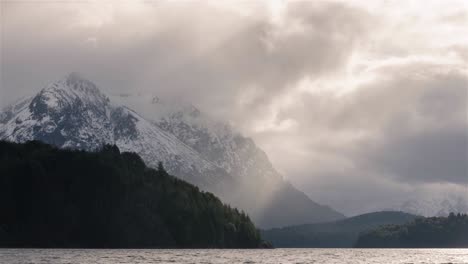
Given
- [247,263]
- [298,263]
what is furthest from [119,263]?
[298,263]

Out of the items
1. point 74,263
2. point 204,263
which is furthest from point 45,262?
point 204,263

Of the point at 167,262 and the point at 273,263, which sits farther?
the point at 273,263

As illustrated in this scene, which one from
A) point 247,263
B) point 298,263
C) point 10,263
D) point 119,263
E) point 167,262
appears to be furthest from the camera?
point 298,263

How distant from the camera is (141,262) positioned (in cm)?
16575

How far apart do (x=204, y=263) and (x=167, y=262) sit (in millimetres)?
8781

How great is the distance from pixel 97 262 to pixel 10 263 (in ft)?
66.8

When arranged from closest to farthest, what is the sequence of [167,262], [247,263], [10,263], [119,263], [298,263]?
[10,263] < [119,263] < [167,262] < [247,263] < [298,263]

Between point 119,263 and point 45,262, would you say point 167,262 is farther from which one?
point 45,262

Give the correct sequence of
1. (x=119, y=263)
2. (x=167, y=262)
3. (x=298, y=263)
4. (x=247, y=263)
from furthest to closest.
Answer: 1. (x=298, y=263)
2. (x=247, y=263)
3. (x=167, y=262)
4. (x=119, y=263)

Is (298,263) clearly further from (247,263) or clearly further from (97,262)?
(97,262)

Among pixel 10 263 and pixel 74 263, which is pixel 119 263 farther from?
pixel 10 263

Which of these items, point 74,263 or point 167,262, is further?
point 167,262

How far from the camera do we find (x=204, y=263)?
6826 inches

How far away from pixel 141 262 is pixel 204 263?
607 inches
